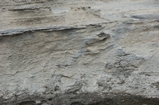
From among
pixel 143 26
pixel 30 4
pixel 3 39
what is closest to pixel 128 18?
pixel 143 26

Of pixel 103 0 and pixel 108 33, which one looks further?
pixel 103 0

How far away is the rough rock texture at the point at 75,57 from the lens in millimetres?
2828

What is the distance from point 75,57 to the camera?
9.75ft

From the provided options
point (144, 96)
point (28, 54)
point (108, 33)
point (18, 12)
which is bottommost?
point (144, 96)

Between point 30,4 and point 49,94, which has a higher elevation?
point 30,4

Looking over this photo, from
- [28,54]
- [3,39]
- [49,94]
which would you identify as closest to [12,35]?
[3,39]

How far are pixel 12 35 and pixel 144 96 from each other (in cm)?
169

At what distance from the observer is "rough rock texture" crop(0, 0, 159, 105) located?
9.28ft

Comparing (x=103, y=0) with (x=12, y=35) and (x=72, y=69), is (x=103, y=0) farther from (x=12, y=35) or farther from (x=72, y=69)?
(x=12, y=35)

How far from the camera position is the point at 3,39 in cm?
284

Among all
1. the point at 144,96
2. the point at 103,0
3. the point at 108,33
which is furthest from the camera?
the point at 103,0

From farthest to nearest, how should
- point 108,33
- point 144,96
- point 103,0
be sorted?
point 103,0 < point 108,33 < point 144,96

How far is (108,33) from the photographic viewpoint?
2998 mm

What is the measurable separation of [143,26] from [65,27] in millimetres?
988
